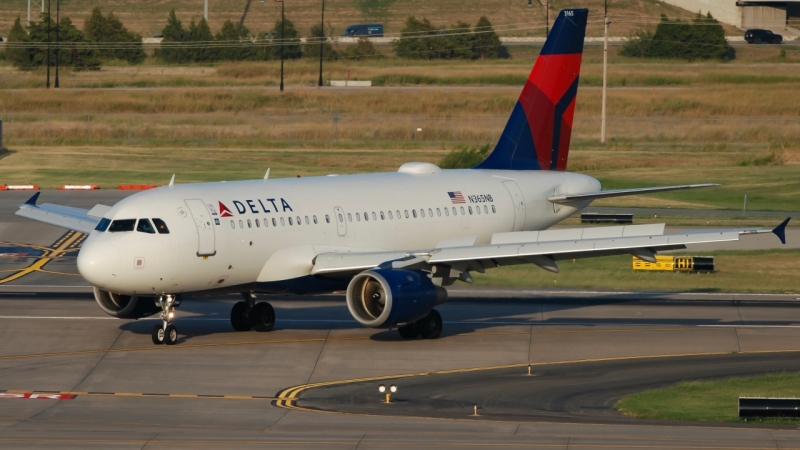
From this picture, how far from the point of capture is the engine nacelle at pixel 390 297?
33844 millimetres

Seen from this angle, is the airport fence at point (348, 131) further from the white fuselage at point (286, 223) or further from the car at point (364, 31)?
the car at point (364, 31)

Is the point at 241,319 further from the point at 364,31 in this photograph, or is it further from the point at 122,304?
the point at 364,31

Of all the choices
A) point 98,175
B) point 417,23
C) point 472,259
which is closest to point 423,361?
point 472,259

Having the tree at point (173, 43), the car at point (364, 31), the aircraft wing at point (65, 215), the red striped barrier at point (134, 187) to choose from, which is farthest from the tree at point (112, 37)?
the aircraft wing at point (65, 215)

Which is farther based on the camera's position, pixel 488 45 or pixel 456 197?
pixel 488 45

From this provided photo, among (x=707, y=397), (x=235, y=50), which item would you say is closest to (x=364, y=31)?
(x=235, y=50)

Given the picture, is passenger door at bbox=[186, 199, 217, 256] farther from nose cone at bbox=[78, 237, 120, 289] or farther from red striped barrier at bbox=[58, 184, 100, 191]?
red striped barrier at bbox=[58, 184, 100, 191]

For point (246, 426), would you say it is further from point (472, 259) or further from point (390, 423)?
point (472, 259)

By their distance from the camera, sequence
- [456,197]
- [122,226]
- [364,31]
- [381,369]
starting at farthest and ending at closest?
[364,31]
[456,197]
[122,226]
[381,369]

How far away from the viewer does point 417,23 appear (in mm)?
183250

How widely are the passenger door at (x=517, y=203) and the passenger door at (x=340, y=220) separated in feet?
25.9

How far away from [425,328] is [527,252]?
4011mm

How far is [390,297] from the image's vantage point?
33656 millimetres

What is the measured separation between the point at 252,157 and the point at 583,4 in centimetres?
11692
